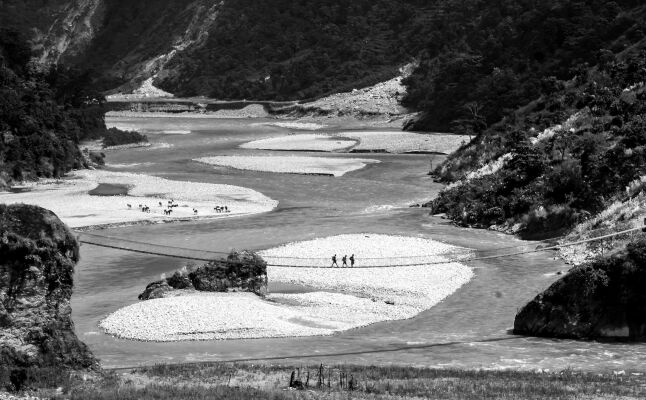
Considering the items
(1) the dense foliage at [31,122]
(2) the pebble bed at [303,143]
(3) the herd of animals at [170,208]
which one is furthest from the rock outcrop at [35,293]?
(2) the pebble bed at [303,143]

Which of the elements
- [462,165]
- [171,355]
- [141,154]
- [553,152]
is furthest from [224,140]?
[171,355]

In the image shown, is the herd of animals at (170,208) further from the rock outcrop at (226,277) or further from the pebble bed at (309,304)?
the rock outcrop at (226,277)

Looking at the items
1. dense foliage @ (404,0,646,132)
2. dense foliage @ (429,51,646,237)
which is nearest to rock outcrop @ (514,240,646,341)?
dense foliage @ (429,51,646,237)

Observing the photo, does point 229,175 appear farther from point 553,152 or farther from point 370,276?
point 370,276

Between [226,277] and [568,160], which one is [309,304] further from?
[568,160]

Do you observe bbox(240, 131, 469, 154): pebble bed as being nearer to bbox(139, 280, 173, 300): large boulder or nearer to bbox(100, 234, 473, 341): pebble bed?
bbox(100, 234, 473, 341): pebble bed
